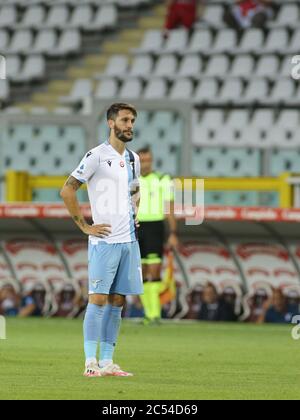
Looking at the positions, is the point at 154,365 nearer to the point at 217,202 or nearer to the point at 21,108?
the point at 217,202

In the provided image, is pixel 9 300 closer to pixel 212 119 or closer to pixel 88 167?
pixel 212 119

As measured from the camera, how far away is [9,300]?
21656 millimetres

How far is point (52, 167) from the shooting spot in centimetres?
2220

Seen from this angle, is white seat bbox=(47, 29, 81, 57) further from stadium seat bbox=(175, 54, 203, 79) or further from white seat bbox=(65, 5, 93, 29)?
stadium seat bbox=(175, 54, 203, 79)

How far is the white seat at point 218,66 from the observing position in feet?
91.3

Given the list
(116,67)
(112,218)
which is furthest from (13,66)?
(112,218)

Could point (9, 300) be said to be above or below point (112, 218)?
below

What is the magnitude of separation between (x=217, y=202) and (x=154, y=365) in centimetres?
814

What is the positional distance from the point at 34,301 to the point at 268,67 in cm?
820

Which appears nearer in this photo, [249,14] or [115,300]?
[115,300]

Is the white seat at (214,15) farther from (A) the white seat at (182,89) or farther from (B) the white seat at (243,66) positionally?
(A) the white seat at (182,89)

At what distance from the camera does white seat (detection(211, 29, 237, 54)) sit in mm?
28164
